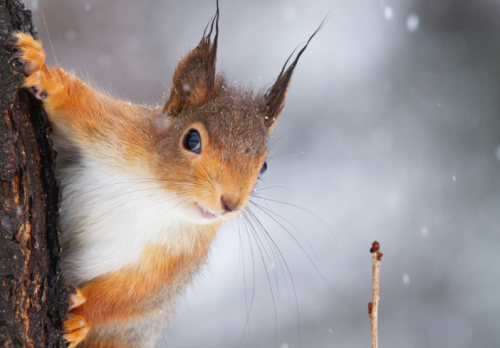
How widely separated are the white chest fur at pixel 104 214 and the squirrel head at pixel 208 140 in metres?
0.11

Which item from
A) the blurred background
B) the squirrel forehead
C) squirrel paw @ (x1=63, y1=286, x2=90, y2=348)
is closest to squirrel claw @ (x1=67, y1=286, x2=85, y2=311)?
squirrel paw @ (x1=63, y1=286, x2=90, y2=348)

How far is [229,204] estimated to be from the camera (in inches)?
84.5

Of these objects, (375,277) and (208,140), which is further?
(208,140)

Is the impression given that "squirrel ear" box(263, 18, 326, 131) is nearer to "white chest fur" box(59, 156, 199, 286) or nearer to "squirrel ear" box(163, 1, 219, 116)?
"squirrel ear" box(163, 1, 219, 116)

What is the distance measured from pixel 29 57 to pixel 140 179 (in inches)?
31.6

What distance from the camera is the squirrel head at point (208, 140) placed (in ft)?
7.22

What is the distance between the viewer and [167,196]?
7.63 ft

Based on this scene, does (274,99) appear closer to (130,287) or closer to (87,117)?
(87,117)

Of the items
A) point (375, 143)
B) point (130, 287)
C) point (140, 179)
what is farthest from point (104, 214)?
point (375, 143)

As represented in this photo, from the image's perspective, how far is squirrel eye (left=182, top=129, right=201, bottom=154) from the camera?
231 cm

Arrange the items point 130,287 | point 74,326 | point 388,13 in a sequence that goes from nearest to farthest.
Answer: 1. point 74,326
2. point 130,287
3. point 388,13

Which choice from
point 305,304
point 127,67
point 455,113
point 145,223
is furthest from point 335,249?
point 145,223

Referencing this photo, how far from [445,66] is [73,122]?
4.16 m

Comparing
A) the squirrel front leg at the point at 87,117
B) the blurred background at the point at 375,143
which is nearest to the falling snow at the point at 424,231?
the blurred background at the point at 375,143
